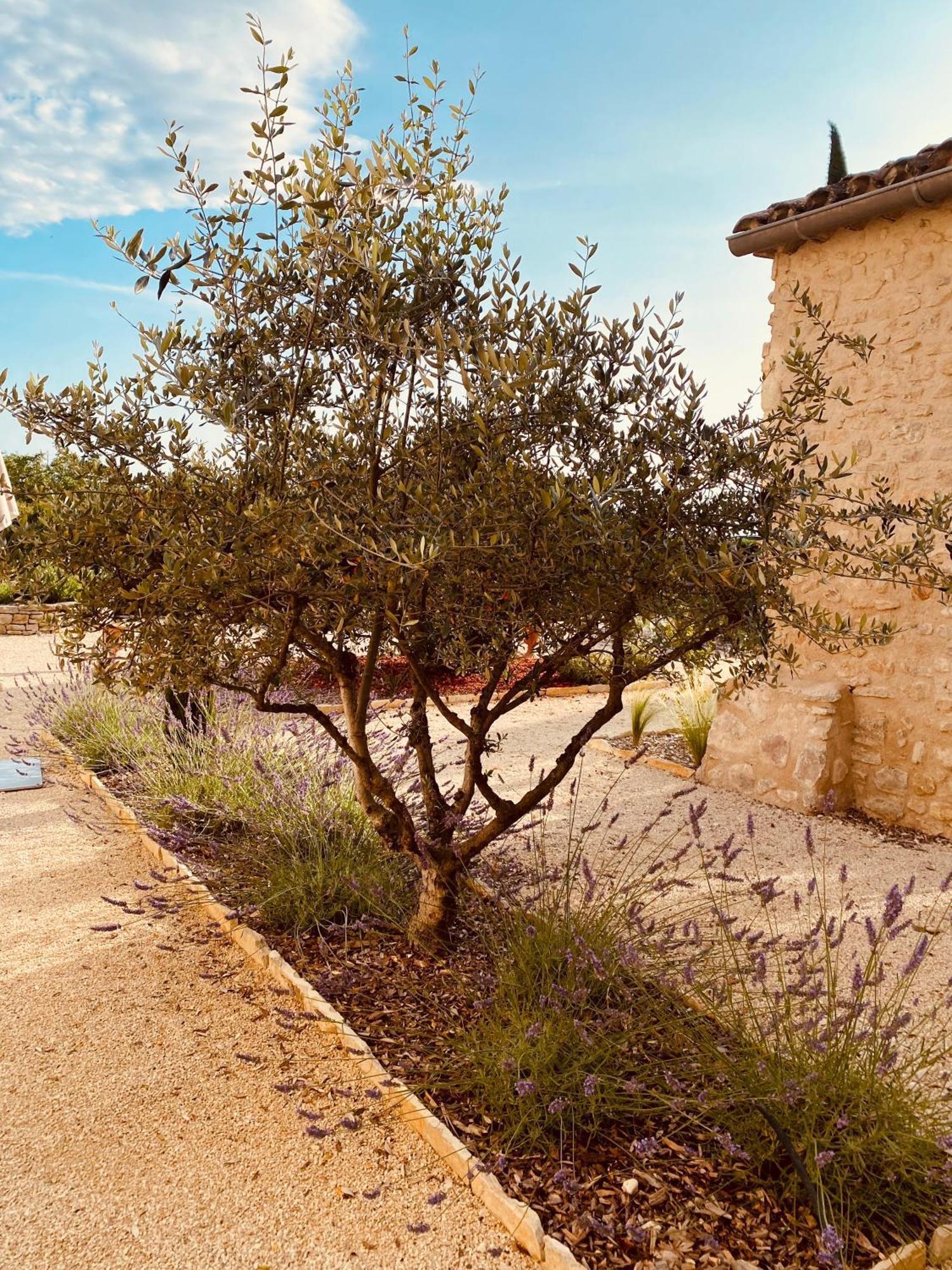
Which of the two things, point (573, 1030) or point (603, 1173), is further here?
point (573, 1030)

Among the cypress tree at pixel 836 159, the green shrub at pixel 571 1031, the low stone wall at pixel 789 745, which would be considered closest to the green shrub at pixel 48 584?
the green shrub at pixel 571 1031

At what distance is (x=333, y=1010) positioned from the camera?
9.95ft

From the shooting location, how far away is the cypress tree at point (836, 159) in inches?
344

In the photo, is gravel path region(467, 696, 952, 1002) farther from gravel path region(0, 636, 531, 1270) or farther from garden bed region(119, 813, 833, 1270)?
gravel path region(0, 636, 531, 1270)

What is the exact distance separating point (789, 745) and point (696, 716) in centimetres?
126

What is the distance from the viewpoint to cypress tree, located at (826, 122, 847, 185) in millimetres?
8742

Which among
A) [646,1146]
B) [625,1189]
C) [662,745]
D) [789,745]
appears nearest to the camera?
[646,1146]

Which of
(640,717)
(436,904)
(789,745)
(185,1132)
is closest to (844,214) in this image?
(789,745)

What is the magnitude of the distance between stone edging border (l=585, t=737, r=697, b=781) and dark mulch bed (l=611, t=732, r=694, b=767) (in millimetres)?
55

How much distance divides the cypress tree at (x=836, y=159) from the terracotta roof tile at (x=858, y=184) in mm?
3374

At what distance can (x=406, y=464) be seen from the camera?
9.20 feet

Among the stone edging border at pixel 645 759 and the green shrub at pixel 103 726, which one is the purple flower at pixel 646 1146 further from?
the stone edging border at pixel 645 759

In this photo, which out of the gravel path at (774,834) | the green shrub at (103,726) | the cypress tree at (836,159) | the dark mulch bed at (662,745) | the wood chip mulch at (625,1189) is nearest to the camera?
the wood chip mulch at (625,1189)

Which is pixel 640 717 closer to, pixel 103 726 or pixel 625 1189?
pixel 103 726
